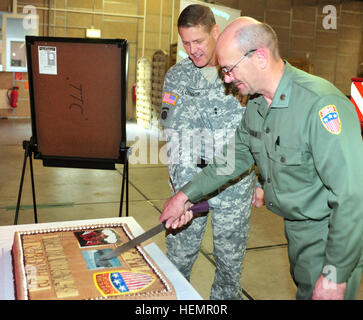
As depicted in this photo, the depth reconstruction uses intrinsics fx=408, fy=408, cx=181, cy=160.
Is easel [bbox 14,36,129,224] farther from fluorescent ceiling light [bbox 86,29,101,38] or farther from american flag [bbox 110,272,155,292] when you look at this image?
fluorescent ceiling light [bbox 86,29,101,38]

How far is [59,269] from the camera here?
4.51 ft

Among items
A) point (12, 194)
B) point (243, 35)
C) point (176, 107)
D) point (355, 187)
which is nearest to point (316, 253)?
point (355, 187)

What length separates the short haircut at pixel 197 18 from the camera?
207cm

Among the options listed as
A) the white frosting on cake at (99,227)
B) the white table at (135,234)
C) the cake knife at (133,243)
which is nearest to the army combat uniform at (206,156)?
the white table at (135,234)

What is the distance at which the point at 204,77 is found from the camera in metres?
2.29

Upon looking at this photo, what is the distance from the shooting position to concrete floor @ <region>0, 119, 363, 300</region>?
3.19 metres

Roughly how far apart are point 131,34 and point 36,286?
1125 centimetres

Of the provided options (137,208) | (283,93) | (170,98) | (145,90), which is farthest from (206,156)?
(145,90)

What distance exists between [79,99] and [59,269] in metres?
1.23

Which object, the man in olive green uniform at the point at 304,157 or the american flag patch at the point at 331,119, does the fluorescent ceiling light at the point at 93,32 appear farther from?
the american flag patch at the point at 331,119

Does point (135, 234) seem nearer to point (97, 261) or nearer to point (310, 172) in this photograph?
point (97, 261)

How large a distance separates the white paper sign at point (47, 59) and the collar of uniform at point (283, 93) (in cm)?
142

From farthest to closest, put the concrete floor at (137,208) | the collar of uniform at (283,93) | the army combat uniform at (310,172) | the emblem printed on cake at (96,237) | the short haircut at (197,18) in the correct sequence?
the concrete floor at (137,208) → the short haircut at (197,18) → the emblem printed on cake at (96,237) → the collar of uniform at (283,93) → the army combat uniform at (310,172)

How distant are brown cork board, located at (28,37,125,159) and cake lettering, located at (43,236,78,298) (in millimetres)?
893
